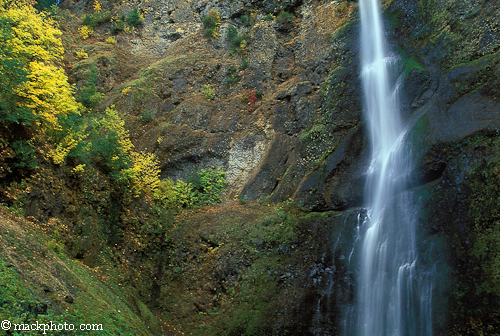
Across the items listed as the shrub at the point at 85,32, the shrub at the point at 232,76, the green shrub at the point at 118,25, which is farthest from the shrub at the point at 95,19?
the shrub at the point at 232,76

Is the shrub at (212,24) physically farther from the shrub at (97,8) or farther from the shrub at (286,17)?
the shrub at (97,8)

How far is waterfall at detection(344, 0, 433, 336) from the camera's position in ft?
38.4

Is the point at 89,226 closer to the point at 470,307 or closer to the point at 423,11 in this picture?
the point at 470,307

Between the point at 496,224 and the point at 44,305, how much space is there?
13.5 meters

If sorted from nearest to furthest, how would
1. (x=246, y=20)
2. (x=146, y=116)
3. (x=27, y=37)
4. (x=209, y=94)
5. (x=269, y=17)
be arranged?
(x=27, y=37) < (x=146, y=116) < (x=209, y=94) < (x=269, y=17) < (x=246, y=20)

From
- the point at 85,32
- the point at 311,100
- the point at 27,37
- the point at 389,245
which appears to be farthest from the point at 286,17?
the point at 389,245

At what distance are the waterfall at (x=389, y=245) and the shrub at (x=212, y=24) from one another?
14.8 m

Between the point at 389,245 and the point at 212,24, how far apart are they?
70.9 ft

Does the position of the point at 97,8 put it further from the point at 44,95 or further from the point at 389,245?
the point at 389,245

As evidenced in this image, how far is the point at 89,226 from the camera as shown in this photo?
552 inches

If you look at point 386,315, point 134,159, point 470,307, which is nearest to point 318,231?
point 386,315

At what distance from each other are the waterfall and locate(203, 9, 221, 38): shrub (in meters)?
14.8

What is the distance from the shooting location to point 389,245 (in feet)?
42.2

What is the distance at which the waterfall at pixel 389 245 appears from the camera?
1170 centimetres
